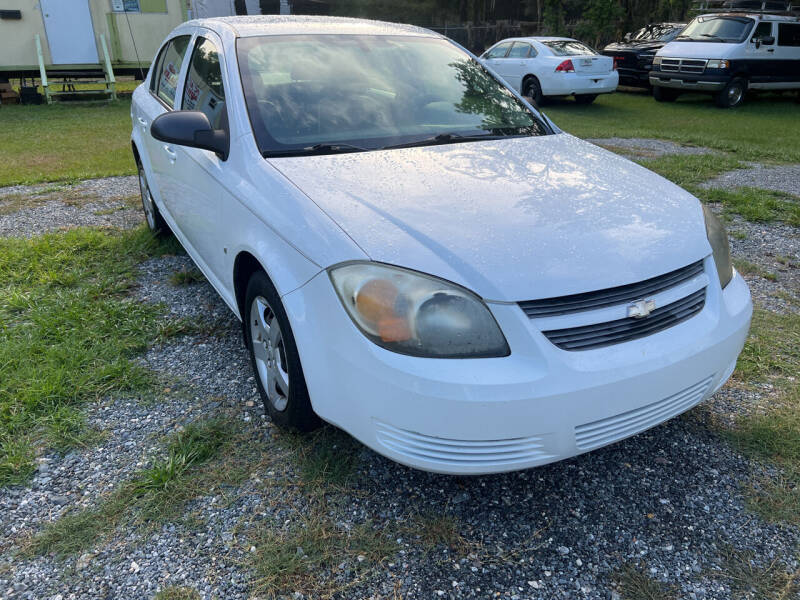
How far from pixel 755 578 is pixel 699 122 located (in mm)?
11091

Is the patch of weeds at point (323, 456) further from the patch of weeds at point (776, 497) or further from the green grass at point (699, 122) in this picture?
the green grass at point (699, 122)

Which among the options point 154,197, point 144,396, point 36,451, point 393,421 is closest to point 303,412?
point 393,421

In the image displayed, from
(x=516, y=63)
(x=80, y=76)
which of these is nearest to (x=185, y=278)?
(x=516, y=63)

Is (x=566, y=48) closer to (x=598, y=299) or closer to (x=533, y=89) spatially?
(x=533, y=89)

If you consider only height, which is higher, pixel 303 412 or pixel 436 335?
pixel 436 335

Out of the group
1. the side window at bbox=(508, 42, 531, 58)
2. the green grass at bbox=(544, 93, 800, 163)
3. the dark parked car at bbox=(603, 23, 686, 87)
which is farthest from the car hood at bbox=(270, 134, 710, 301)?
the dark parked car at bbox=(603, 23, 686, 87)

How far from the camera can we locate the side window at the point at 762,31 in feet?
42.7

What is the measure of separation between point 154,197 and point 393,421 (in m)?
3.26

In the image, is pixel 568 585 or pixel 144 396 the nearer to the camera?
pixel 568 585

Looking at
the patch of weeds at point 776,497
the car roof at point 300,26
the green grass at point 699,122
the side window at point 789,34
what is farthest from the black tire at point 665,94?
the patch of weeds at point 776,497

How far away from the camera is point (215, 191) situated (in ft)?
9.07

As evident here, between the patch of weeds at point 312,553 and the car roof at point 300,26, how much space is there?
7.75ft

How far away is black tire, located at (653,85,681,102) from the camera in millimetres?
13969

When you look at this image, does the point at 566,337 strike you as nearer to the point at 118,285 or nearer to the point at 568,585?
the point at 568,585
